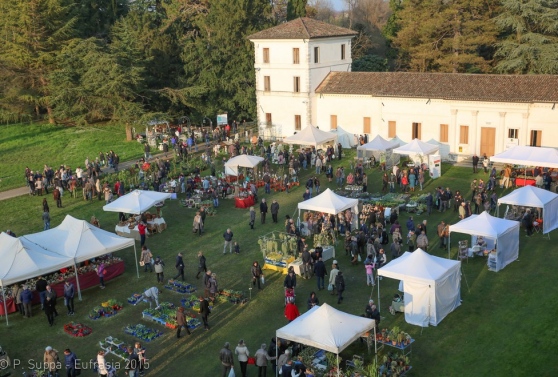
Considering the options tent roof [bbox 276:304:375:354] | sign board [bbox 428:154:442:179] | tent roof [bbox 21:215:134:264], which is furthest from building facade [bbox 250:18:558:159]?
tent roof [bbox 276:304:375:354]

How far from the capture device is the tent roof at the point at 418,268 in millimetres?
17516

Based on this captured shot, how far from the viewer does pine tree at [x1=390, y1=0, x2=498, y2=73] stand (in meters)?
48.0

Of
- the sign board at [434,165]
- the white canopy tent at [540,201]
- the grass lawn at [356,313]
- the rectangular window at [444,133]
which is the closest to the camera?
the grass lawn at [356,313]

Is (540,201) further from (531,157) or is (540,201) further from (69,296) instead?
(69,296)

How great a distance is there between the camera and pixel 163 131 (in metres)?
44.2

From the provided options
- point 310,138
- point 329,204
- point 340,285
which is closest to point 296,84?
point 310,138

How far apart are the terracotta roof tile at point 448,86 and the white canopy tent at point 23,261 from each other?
916 inches

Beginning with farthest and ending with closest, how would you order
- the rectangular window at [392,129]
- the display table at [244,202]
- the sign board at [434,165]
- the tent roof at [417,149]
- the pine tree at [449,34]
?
1. the pine tree at [449,34]
2. the rectangular window at [392,129]
3. the sign board at [434,165]
4. the tent roof at [417,149]
5. the display table at [244,202]

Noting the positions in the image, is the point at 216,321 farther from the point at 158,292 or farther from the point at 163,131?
the point at 163,131

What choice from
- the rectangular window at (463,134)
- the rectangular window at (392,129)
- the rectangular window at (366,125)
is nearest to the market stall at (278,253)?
the rectangular window at (463,134)

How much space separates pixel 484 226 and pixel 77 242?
1314 centimetres

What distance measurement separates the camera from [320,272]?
65.0ft

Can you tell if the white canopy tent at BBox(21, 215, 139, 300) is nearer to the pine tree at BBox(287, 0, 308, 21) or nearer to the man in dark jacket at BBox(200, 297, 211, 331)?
the man in dark jacket at BBox(200, 297, 211, 331)

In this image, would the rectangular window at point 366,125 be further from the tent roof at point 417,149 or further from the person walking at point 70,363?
the person walking at point 70,363
